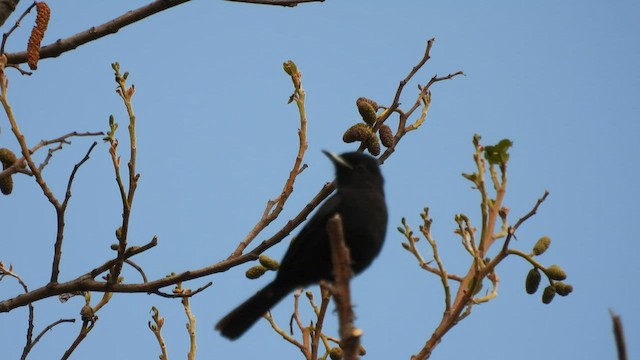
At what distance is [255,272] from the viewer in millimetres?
4582

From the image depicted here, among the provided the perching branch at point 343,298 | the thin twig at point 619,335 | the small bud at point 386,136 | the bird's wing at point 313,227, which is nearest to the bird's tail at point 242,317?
the bird's wing at point 313,227

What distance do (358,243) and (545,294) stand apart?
109 centimetres

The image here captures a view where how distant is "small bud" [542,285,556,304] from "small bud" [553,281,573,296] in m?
0.02

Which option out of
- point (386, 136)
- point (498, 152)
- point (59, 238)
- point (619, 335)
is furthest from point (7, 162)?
point (619, 335)

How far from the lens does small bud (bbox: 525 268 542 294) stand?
4.06 meters

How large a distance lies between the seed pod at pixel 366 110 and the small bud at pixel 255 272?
1.08m

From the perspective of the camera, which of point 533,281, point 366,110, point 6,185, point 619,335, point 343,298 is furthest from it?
point 366,110

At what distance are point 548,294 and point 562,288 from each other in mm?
89

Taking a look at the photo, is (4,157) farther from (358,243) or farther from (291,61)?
(358,243)

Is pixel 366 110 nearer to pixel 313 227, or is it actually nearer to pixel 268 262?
pixel 313 227

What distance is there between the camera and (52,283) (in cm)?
411

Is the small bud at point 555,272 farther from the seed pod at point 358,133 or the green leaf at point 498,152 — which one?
the seed pod at point 358,133

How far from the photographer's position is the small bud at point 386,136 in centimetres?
496

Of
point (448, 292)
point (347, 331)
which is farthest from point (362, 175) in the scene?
point (347, 331)
